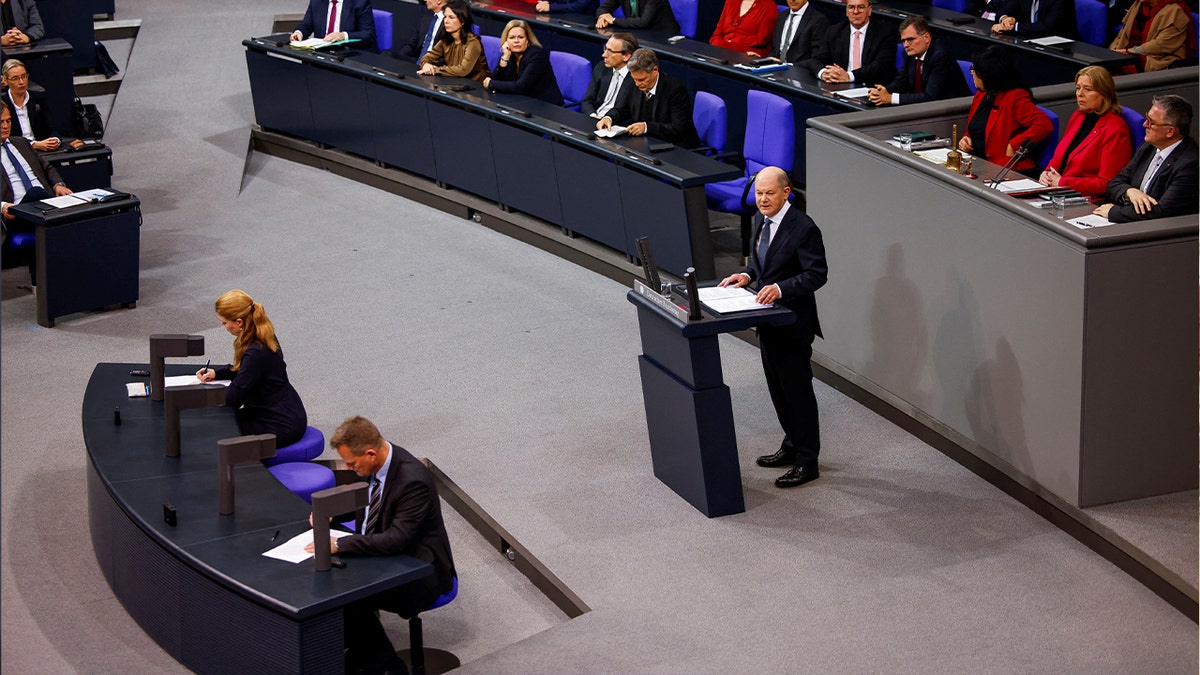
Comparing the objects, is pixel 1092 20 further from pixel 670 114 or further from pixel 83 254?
pixel 83 254

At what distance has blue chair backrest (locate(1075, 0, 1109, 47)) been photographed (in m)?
10.4

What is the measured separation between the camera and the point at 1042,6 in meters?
10.3

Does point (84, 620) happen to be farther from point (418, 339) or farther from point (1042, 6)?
point (1042, 6)

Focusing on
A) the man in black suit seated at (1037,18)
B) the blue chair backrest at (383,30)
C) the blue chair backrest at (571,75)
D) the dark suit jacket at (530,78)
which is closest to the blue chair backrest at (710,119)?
the blue chair backrest at (571,75)

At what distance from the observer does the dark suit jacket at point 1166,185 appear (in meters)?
5.83

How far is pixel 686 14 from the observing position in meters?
11.7

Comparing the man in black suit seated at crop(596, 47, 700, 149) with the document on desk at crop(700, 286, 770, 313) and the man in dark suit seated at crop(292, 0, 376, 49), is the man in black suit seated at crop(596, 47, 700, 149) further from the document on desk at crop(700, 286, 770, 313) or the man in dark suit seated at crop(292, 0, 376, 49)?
the man in dark suit seated at crop(292, 0, 376, 49)

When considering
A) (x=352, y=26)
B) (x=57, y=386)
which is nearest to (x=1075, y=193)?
(x=57, y=386)

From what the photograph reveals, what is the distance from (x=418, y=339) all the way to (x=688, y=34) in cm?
459

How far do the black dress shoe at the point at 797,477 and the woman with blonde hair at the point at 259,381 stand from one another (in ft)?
7.10

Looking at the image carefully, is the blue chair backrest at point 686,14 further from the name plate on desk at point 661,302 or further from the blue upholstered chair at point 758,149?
the name plate on desk at point 661,302

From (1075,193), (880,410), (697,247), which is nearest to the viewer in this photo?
(1075,193)

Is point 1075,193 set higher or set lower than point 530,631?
higher

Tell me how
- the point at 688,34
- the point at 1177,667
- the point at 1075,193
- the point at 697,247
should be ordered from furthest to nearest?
1. the point at 688,34
2. the point at 697,247
3. the point at 1075,193
4. the point at 1177,667
